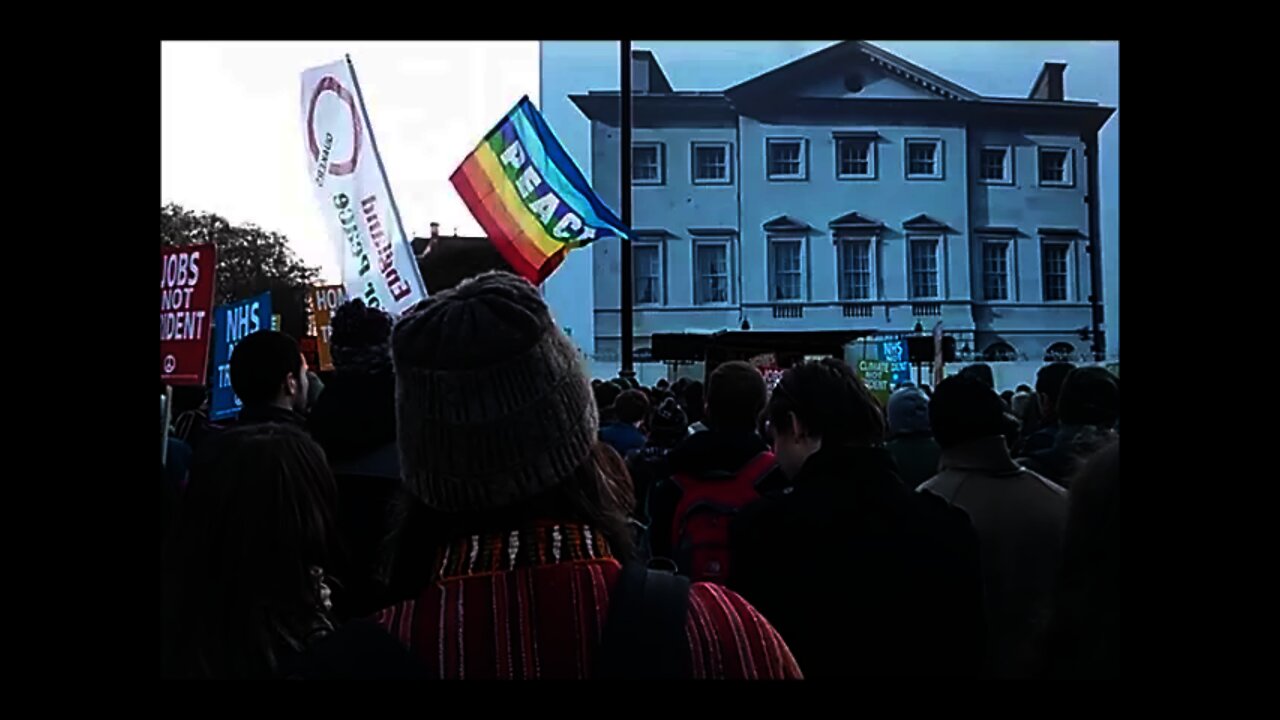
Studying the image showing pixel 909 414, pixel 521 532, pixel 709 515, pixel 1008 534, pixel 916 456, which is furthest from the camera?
pixel 909 414

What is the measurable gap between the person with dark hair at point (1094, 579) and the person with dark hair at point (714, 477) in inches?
82.2

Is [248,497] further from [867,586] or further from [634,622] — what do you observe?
[867,586]

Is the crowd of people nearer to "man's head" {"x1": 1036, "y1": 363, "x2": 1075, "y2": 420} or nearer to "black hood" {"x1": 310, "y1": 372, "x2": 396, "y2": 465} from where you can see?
"black hood" {"x1": 310, "y1": 372, "x2": 396, "y2": 465}

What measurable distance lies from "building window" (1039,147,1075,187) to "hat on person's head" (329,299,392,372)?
34.9 m

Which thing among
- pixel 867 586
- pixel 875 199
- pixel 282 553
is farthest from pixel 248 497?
pixel 875 199

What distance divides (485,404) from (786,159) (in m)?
34.1

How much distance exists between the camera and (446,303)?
172cm

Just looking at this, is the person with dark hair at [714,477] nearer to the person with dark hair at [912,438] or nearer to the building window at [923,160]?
the person with dark hair at [912,438]

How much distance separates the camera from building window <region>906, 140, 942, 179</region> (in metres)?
34.6

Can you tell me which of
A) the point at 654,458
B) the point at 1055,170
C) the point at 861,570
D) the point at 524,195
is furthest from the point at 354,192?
the point at 1055,170

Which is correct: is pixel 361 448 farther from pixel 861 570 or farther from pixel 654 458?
pixel 654 458

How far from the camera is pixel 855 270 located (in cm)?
3531

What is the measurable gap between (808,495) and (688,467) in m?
1.28

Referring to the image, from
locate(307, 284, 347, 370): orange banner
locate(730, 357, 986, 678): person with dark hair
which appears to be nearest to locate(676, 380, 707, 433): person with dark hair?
locate(307, 284, 347, 370): orange banner
